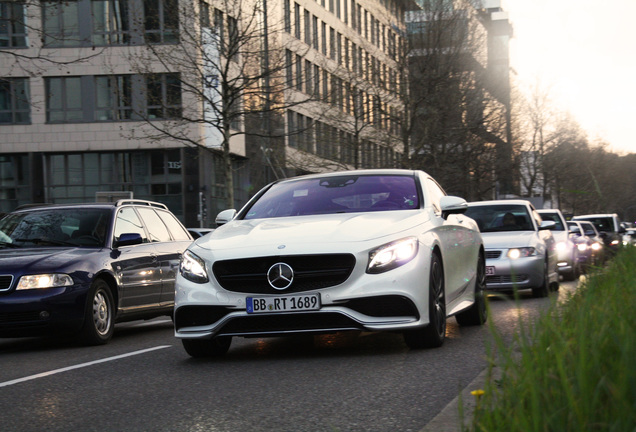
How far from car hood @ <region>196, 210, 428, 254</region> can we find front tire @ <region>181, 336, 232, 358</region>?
2.57 feet

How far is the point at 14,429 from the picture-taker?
527 cm

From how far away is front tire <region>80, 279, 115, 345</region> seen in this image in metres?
10.1

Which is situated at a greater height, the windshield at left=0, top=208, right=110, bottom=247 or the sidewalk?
the windshield at left=0, top=208, right=110, bottom=247

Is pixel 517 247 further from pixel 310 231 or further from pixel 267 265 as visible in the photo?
pixel 267 265

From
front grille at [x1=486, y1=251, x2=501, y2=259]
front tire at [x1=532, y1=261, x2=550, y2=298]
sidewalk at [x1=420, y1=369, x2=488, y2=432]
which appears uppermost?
front grille at [x1=486, y1=251, x2=501, y2=259]

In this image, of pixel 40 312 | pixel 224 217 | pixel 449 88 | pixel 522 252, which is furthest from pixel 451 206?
pixel 449 88

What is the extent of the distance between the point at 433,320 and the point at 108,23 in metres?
42.1

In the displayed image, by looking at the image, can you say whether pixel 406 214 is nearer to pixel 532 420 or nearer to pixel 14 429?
pixel 14 429

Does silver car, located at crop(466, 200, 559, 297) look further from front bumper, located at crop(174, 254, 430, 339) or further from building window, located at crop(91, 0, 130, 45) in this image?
building window, located at crop(91, 0, 130, 45)

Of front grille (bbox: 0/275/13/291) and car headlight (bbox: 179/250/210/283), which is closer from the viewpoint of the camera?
car headlight (bbox: 179/250/210/283)

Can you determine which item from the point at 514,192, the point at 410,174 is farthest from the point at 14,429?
the point at 514,192

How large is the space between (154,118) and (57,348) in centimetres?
3786

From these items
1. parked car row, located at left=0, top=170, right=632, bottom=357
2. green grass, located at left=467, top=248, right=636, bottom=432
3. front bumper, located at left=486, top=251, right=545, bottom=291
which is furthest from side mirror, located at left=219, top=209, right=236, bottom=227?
front bumper, located at left=486, top=251, right=545, bottom=291

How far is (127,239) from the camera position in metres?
11.2
